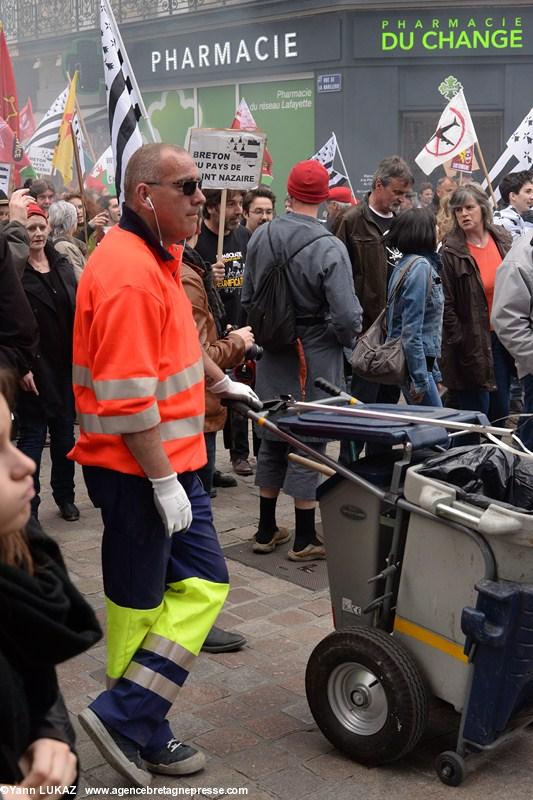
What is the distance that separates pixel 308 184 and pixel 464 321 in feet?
6.44

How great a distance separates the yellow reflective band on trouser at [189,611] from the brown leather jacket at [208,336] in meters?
1.35

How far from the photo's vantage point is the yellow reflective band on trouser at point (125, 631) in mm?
3475

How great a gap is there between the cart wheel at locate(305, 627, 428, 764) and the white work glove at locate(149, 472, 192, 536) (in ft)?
2.37

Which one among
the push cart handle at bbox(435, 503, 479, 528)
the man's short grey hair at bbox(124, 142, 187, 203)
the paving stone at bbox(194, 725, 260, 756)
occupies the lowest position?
the paving stone at bbox(194, 725, 260, 756)

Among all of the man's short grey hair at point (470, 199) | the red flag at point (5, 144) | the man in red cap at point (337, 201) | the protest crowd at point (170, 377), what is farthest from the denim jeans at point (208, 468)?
the man in red cap at point (337, 201)

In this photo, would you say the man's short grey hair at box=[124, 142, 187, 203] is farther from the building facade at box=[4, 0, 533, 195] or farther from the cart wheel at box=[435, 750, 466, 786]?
the building facade at box=[4, 0, 533, 195]

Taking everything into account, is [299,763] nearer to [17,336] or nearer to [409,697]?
[409,697]

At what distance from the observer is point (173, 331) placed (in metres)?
3.47

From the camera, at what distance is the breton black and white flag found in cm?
580

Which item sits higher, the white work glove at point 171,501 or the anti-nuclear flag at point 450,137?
the anti-nuclear flag at point 450,137

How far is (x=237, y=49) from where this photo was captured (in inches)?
923

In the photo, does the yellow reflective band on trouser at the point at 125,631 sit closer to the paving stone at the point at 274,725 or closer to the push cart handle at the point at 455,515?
the paving stone at the point at 274,725

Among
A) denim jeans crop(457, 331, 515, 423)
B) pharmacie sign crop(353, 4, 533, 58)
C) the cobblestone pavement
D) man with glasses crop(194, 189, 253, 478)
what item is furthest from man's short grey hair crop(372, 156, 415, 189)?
pharmacie sign crop(353, 4, 533, 58)

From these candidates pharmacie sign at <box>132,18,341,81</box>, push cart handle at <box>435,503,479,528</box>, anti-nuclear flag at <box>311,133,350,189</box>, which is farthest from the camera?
pharmacie sign at <box>132,18,341,81</box>
